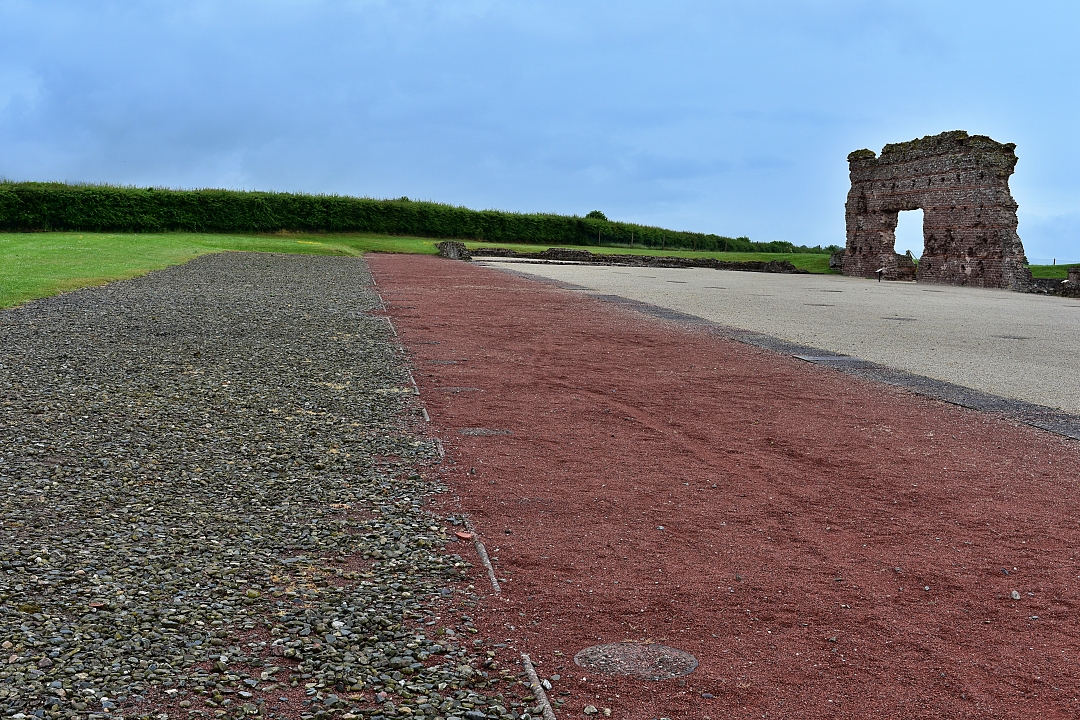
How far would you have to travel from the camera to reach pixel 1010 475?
257 inches

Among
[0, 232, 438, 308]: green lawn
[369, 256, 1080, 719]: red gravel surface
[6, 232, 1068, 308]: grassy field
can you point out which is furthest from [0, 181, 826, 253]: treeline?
[369, 256, 1080, 719]: red gravel surface

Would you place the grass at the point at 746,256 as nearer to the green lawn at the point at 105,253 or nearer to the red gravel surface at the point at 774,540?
the green lawn at the point at 105,253

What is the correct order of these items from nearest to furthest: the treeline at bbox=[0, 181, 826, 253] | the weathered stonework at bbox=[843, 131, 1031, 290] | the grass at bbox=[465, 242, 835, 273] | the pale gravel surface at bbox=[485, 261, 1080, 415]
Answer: the pale gravel surface at bbox=[485, 261, 1080, 415]
the weathered stonework at bbox=[843, 131, 1031, 290]
the grass at bbox=[465, 242, 835, 273]
the treeline at bbox=[0, 181, 826, 253]

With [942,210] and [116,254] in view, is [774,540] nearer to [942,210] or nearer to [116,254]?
[116,254]

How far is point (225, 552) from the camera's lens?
4.50 metres

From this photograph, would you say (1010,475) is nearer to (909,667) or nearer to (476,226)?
(909,667)

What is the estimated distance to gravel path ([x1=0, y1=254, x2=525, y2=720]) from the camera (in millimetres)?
3270

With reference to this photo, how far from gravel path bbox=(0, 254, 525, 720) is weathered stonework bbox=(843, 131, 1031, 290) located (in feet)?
108

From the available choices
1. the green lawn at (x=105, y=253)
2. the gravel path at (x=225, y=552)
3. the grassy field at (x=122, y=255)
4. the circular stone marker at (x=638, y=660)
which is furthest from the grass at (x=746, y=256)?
the circular stone marker at (x=638, y=660)

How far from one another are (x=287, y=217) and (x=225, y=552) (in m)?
56.1

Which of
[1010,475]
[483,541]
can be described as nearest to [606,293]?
[1010,475]

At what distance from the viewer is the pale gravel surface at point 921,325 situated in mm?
11234

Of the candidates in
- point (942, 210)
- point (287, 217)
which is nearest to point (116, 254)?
point (287, 217)

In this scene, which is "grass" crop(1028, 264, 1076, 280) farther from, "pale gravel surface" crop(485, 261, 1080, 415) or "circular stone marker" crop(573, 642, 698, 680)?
"circular stone marker" crop(573, 642, 698, 680)
